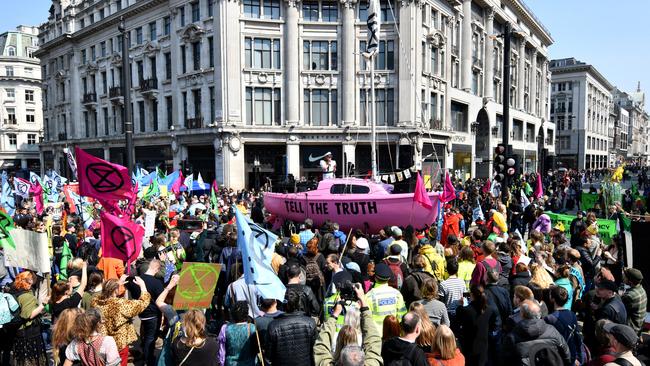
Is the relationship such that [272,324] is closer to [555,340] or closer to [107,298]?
[107,298]

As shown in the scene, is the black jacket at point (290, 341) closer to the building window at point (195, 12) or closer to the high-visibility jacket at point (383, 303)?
the high-visibility jacket at point (383, 303)

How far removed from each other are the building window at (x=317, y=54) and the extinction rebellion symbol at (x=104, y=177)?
2723 cm

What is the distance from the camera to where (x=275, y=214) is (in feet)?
61.7

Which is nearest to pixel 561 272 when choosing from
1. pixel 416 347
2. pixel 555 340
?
pixel 555 340

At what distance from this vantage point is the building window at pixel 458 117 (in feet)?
142

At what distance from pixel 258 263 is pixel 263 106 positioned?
2944cm

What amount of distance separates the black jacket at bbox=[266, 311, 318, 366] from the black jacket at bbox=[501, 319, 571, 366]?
202 cm

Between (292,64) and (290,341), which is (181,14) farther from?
(290,341)

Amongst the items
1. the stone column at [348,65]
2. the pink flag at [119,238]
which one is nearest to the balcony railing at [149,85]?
the stone column at [348,65]

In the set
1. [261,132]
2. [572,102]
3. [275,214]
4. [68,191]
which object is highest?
[572,102]

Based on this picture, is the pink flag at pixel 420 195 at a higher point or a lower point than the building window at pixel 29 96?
lower

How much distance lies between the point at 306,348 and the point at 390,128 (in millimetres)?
30664

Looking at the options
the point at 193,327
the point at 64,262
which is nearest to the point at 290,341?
the point at 193,327

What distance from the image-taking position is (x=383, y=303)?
5.59 m
